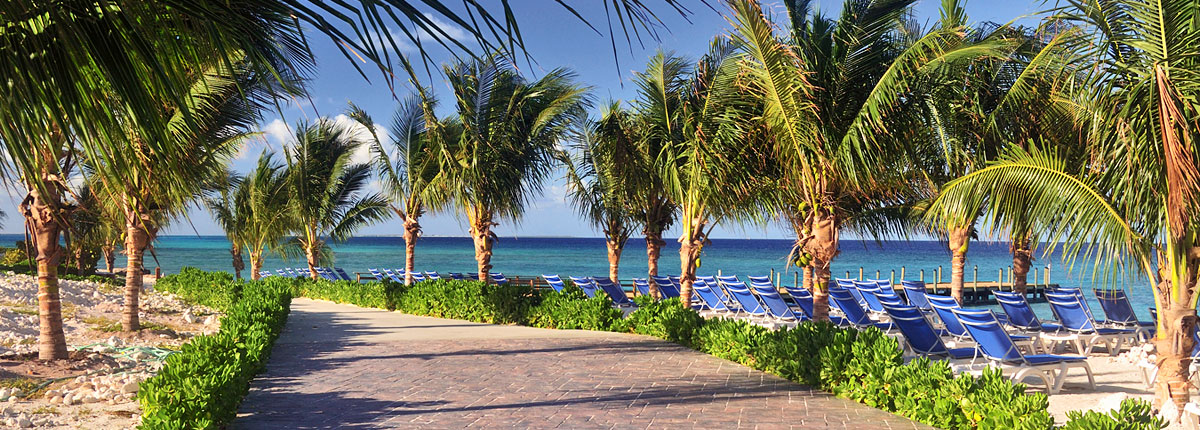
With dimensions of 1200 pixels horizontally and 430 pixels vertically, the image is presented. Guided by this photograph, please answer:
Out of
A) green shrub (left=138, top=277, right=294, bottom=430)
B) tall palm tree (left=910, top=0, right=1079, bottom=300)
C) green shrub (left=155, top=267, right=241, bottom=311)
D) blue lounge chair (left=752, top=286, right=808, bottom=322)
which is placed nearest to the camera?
green shrub (left=138, top=277, right=294, bottom=430)

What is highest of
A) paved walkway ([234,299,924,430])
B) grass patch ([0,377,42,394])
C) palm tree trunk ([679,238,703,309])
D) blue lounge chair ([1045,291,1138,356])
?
palm tree trunk ([679,238,703,309])

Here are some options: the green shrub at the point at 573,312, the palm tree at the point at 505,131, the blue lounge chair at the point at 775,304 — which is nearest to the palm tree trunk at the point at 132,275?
the palm tree at the point at 505,131

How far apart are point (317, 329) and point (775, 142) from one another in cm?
812

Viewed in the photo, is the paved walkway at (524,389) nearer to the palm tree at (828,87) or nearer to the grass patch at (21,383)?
the grass patch at (21,383)

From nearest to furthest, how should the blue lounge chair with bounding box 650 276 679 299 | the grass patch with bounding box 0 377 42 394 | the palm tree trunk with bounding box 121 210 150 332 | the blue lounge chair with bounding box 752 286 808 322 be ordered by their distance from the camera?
the grass patch with bounding box 0 377 42 394 → the palm tree trunk with bounding box 121 210 150 332 → the blue lounge chair with bounding box 752 286 808 322 → the blue lounge chair with bounding box 650 276 679 299

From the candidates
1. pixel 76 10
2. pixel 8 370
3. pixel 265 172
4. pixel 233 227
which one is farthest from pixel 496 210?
pixel 233 227

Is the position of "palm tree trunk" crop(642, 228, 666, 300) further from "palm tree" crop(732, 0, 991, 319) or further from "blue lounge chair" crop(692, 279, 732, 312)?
"palm tree" crop(732, 0, 991, 319)

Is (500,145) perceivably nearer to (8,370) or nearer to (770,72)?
(770,72)

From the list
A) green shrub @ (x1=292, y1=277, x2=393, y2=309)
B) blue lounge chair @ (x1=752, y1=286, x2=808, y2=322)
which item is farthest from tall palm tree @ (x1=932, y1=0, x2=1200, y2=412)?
green shrub @ (x1=292, y1=277, x2=393, y2=309)

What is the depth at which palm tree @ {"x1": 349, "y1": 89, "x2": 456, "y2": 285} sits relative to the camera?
45.8 feet

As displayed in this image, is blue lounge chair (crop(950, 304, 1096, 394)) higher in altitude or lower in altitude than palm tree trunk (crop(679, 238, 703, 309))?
lower

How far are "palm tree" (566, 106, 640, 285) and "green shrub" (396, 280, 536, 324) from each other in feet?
8.82

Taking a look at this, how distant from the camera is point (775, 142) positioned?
8.38 m

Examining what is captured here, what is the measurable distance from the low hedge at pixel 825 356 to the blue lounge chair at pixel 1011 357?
3.58 ft
